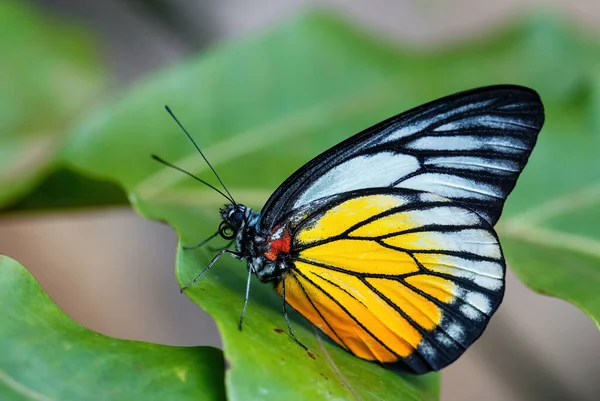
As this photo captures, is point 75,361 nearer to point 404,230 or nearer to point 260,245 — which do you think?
point 260,245

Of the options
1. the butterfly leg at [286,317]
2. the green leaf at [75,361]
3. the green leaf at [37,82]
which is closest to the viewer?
the green leaf at [75,361]

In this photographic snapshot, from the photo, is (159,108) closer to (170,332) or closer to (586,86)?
(586,86)

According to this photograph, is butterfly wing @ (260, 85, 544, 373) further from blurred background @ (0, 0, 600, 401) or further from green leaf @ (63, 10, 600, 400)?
blurred background @ (0, 0, 600, 401)

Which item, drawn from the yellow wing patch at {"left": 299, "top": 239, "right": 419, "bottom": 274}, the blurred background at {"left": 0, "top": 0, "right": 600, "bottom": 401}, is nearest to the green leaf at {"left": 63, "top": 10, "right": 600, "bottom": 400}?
the yellow wing patch at {"left": 299, "top": 239, "right": 419, "bottom": 274}

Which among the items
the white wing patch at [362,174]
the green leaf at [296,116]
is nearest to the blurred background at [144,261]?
the green leaf at [296,116]

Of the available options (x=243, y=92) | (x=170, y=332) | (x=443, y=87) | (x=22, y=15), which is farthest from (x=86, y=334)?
(x=170, y=332)

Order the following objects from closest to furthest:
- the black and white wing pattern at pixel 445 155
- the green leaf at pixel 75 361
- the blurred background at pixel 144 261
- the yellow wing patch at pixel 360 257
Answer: the green leaf at pixel 75 361 → the black and white wing pattern at pixel 445 155 → the yellow wing patch at pixel 360 257 → the blurred background at pixel 144 261

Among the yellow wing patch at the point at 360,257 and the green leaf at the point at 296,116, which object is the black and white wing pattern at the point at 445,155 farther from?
the green leaf at the point at 296,116
